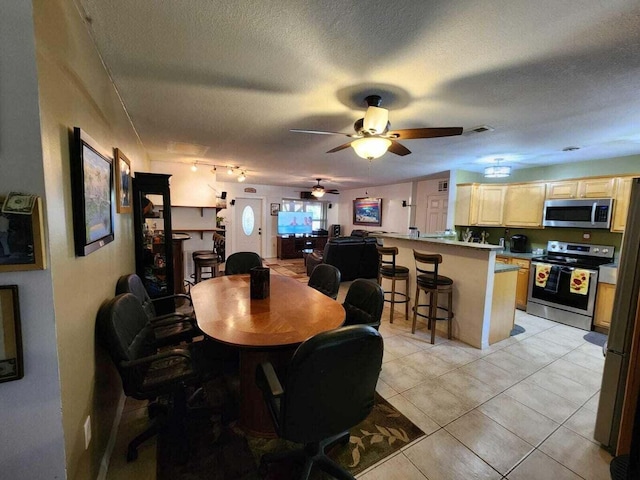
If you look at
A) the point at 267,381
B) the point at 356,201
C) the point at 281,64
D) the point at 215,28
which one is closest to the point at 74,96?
the point at 215,28

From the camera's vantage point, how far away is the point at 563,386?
2387 mm

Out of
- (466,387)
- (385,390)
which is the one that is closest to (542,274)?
(466,387)

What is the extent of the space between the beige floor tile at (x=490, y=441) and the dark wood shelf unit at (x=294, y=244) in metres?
6.84

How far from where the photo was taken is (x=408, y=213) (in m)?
7.11

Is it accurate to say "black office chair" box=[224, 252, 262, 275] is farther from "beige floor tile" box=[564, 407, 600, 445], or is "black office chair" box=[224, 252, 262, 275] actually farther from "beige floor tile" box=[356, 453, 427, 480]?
"beige floor tile" box=[564, 407, 600, 445]

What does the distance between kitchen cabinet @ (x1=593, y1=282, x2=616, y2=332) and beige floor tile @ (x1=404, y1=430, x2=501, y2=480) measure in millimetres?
3255

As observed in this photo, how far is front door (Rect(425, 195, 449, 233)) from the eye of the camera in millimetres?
6044

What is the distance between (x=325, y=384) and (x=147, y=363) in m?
1.02

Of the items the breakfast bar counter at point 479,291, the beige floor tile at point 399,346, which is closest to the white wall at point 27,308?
the beige floor tile at point 399,346

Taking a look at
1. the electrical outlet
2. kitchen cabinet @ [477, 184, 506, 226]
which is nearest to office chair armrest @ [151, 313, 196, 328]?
the electrical outlet

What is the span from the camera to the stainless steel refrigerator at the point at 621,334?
1.64 meters

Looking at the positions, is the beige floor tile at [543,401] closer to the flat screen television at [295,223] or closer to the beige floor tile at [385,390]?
the beige floor tile at [385,390]

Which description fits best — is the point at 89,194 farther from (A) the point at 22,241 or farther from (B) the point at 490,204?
(B) the point at 490,204

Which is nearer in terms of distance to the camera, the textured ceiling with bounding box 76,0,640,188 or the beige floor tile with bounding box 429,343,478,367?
the textured ceiling with bounding box 76,0,640,188
